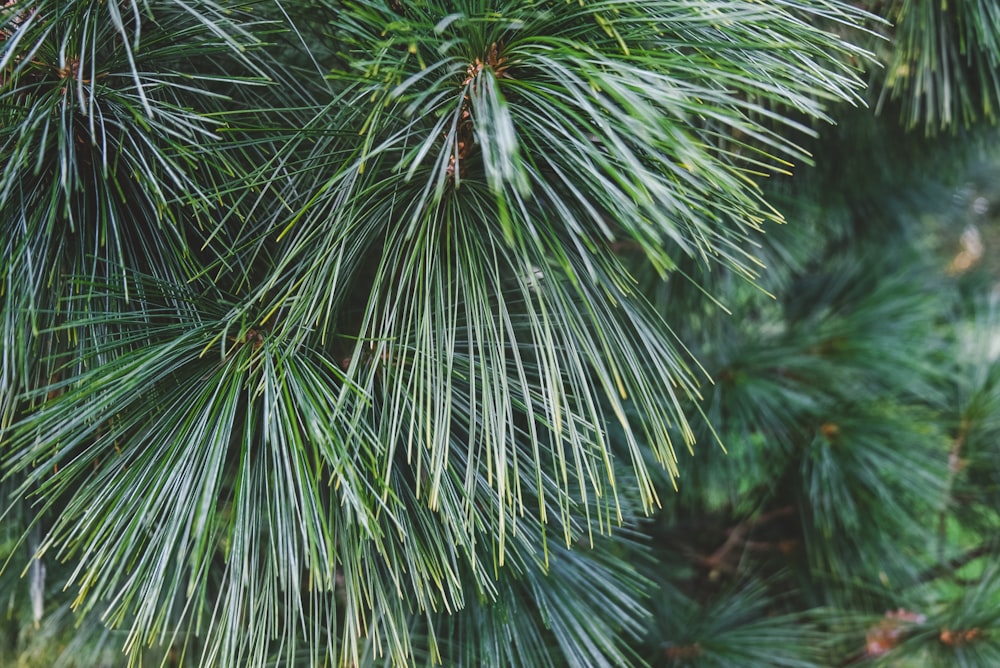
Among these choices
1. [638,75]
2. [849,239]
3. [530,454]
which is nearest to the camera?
[638,75]

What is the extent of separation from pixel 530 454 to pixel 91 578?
232 millimetres

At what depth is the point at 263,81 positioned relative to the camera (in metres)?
0.34

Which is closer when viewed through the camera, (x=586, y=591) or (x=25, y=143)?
(x=25, y=143)

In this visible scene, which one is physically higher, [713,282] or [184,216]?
[184,216]

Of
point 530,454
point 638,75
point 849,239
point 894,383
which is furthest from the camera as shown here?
point 849,239

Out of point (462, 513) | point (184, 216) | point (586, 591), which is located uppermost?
point (184, 216)

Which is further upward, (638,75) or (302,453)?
(638,75)

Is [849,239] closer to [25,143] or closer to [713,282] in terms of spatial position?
[713,282]

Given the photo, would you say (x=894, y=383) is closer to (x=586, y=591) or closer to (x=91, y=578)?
(x=586, y=591)

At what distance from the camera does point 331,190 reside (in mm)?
343

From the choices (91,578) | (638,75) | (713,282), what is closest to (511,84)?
(638,75)

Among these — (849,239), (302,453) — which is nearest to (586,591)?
(302,453)

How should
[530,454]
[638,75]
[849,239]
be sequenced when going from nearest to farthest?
[638,75]
[530,454]
[849,239]

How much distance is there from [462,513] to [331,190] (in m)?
0.17
